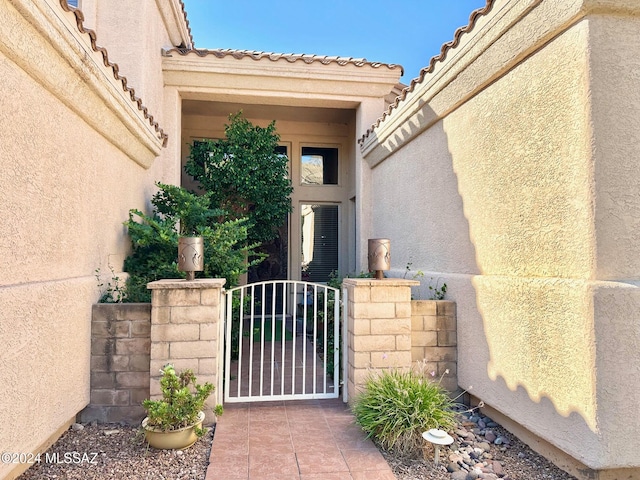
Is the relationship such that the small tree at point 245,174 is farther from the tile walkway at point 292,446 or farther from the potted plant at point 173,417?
the potted plant at point 173,417

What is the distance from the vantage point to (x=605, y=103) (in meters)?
3.68

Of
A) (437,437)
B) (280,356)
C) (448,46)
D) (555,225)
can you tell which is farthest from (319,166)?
(437,437)

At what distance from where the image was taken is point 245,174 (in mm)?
9742

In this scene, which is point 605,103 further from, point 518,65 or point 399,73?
point 399,73

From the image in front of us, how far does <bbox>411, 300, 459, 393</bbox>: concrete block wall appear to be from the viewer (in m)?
5.85

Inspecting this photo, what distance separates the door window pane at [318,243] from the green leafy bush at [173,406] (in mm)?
7848

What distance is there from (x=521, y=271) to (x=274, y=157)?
715cm

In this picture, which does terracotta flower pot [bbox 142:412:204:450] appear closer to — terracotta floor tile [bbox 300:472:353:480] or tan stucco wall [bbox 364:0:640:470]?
terracotta floor tile [bbox 300:472:353:480]

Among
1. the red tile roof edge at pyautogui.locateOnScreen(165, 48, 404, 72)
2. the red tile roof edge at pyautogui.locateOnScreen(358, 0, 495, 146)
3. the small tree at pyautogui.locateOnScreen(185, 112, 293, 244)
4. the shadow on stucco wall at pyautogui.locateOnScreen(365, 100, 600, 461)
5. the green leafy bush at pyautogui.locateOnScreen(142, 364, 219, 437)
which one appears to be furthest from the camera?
the small tree at pyautogui.locateOnScreen(185, 112, 293, 244)

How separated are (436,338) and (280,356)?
3611 mm

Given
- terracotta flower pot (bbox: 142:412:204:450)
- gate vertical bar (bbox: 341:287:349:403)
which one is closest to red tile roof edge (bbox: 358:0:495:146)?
gate vertical bar (bbox: 341:287:349:403)

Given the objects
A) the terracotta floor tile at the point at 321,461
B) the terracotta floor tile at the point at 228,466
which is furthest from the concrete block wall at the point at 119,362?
the terracotta floor tile at the point at 321,461

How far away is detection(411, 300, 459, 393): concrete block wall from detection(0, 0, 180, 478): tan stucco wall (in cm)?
438

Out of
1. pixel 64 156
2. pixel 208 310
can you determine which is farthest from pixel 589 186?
pixel 64 156
